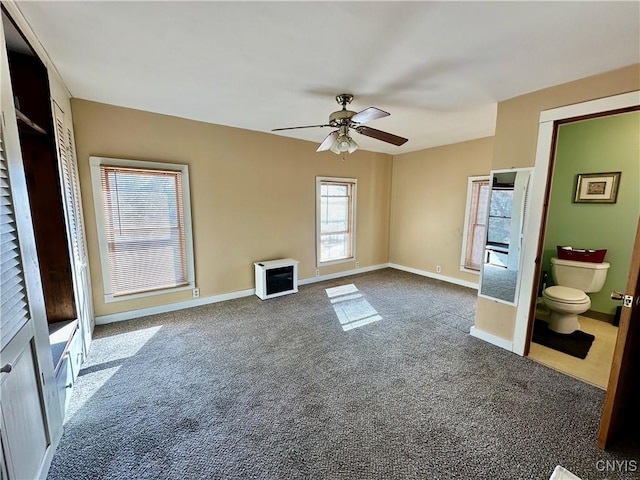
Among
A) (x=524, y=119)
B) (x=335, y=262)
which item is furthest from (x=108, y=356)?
(x=524, y=119)

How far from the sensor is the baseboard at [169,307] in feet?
10.4

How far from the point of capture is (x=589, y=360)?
253 centimetres

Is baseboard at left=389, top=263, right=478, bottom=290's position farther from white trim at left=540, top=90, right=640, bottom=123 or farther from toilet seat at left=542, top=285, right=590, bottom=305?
white trim at left=540, top=90, right=640, bottom=123

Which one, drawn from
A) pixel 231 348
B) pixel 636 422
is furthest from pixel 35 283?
pixel 636 422

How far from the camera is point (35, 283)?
1.40m

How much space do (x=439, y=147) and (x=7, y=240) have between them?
5366mm

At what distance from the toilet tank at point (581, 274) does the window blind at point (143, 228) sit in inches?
189

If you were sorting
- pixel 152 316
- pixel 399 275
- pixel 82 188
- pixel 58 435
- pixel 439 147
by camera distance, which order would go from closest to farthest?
pixel 58 435 < pixel 82 188 < pixel 152 316 < pixel 439 147 < pixel 399 275

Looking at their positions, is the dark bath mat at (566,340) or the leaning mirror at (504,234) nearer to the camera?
the leaning mirror at (504,234)

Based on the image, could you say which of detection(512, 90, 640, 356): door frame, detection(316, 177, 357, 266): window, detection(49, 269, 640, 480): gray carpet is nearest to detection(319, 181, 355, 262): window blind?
detection(316, 177, 357, 266): window

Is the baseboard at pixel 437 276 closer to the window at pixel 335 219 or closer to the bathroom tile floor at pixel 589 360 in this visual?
the window at pixel 335 219

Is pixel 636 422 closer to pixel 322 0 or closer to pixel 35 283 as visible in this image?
pixel 322 0

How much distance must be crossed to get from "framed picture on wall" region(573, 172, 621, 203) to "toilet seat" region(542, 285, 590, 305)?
1153mm

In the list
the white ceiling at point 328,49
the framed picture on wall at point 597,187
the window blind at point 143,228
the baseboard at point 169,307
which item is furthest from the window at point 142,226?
the framed picture on wall at point 597,187
